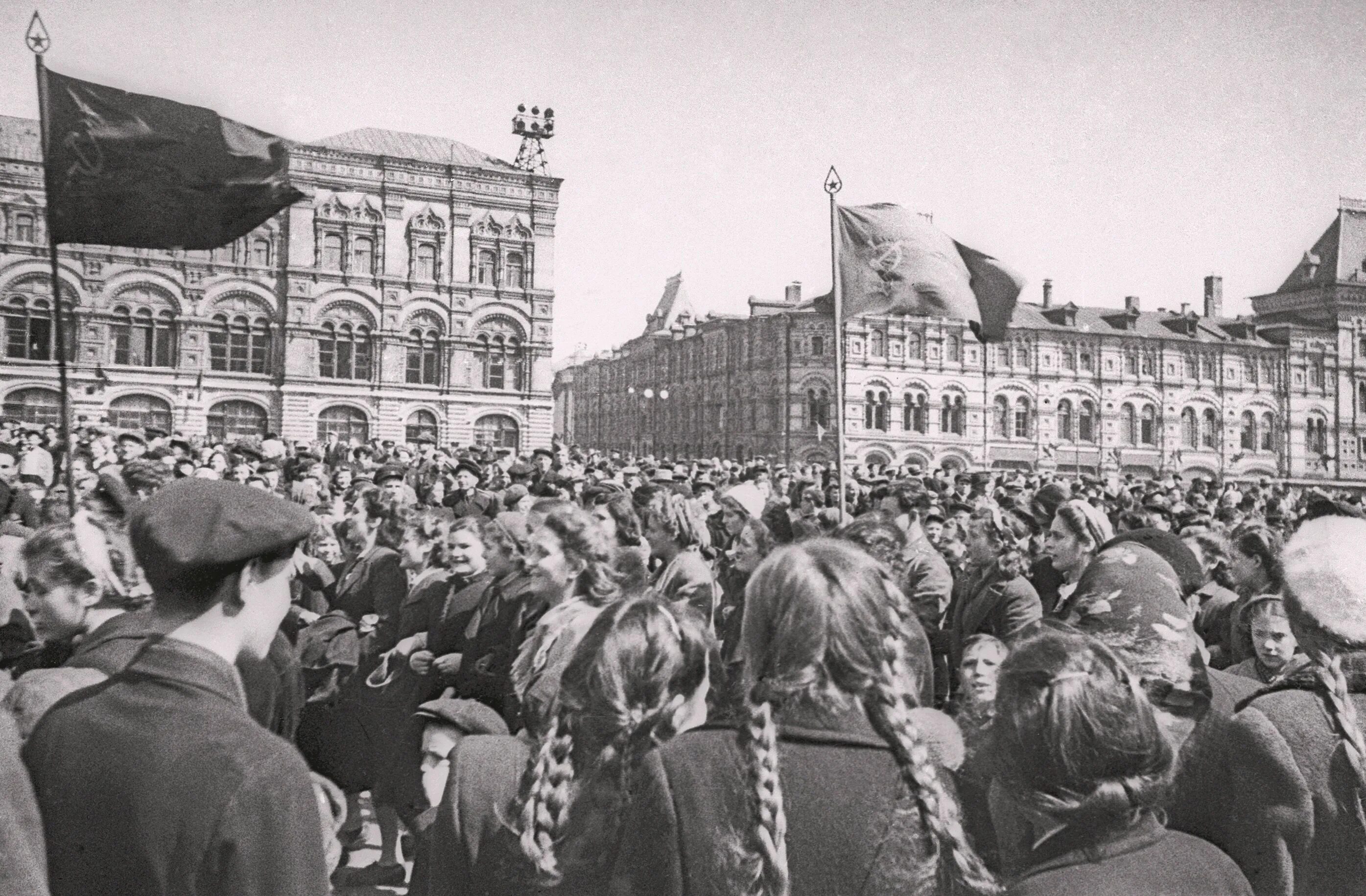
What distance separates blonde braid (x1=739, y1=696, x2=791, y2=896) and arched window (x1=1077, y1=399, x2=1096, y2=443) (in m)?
57.9

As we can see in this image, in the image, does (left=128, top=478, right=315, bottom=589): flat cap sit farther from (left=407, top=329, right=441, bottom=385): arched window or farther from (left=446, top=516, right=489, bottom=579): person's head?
(left=407, top=329, right=441, bottom=385): arched window

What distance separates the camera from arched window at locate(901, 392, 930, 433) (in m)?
52.5

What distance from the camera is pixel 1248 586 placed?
5.86 meters

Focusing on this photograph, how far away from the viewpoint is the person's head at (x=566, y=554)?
4035 millimetres

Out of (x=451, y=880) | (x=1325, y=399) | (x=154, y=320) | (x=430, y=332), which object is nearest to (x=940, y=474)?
(x=451, y=880)

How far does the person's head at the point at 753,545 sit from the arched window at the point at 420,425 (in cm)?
3424

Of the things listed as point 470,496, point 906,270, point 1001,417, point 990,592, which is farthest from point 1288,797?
point 1001,417

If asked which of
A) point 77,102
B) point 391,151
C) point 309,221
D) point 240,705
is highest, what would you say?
point 391,151

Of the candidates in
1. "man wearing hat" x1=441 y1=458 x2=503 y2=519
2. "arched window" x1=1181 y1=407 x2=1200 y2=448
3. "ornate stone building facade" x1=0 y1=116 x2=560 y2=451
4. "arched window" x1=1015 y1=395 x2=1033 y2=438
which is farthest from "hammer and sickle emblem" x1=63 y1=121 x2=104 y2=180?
"arched window" x1=1181 y1=407 x2=1200 y2=448

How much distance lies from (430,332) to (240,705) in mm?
39069

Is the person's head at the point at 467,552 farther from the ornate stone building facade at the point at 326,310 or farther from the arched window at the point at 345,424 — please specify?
the arched window at the point at 345,424

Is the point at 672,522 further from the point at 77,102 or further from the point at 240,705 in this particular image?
the point at 77,102

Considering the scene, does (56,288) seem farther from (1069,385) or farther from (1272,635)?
(1069,385)

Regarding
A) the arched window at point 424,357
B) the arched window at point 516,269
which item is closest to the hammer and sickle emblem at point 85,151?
the arched window at point 424,357
